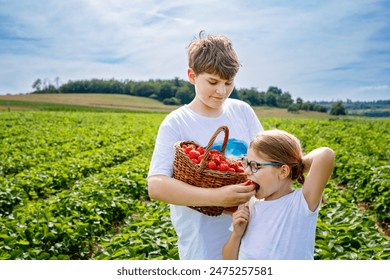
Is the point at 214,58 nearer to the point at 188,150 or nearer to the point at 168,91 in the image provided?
the point at 188,150

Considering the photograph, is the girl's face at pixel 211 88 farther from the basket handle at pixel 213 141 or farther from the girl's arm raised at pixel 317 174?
the girl's arm raised at pixel 317 174

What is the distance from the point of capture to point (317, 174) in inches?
77.0

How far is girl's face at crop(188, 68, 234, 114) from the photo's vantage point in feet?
7.05

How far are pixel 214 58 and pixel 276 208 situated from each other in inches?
30.0

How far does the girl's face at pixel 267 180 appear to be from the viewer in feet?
6.77

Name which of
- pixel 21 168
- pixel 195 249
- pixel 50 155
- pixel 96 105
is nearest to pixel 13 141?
pixel 50 155

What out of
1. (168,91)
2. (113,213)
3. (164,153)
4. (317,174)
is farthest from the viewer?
(168,91)

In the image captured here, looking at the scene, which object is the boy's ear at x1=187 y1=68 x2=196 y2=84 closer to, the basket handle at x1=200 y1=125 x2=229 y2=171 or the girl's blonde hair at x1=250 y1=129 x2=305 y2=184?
the basket handle at x1=200 y1=125 x2=229 y2=171

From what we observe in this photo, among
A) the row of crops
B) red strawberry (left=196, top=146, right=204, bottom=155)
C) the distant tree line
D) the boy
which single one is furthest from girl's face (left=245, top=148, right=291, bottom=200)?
the distant tree line

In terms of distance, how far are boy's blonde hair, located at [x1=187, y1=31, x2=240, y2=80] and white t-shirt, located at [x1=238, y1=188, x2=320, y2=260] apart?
2.15 ft

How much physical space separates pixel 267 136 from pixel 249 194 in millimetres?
298

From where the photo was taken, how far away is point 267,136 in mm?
2078

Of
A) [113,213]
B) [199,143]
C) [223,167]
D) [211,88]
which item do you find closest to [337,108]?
[113,213]

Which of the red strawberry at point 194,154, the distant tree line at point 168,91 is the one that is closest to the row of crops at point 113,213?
the red strawberry at point 194,154
